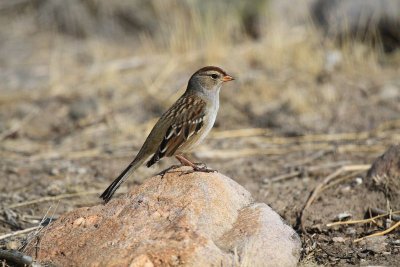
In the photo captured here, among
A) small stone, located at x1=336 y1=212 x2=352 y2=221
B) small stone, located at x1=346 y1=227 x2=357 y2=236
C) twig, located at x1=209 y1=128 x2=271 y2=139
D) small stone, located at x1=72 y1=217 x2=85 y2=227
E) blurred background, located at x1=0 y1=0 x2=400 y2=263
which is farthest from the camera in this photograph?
twig, located at x1=209 y1=128 x2=271 y2=139

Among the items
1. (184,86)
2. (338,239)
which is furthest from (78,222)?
(184,86)

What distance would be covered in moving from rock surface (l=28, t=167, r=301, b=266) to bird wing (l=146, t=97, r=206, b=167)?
53cm

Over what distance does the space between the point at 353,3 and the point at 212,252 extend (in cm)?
861

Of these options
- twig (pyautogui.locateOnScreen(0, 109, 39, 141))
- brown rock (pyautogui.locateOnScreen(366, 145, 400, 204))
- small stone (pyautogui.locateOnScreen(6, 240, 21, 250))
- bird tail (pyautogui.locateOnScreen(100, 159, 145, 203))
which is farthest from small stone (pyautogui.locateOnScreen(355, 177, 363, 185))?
twig (pyautogui.locateOnScreen(0, 109, 39, 141))

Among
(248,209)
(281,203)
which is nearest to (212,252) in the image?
(248,209)

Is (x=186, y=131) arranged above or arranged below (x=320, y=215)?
above

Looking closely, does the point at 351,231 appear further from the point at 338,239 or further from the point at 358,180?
the point at 358,180

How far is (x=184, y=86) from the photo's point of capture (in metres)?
11.1

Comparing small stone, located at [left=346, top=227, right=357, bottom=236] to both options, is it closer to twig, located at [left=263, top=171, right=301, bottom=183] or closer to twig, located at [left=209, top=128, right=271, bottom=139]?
twig, located at [left=263, top=171, right=301, bottom=183]

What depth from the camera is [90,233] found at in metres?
5.12

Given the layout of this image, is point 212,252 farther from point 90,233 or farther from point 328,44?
point 328,44

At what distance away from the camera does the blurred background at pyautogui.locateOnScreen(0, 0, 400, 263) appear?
790 centimetres

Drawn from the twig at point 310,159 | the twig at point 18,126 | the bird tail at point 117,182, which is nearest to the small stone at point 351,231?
the bird tail at point 117,182

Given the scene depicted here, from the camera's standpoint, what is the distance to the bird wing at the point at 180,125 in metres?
6.13
